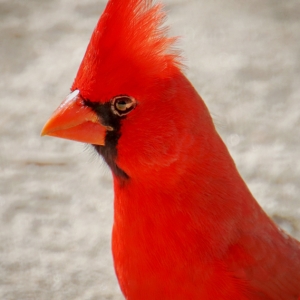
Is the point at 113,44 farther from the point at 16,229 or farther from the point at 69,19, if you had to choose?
the point at 69,19

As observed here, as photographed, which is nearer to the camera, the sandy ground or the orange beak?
the orange beak

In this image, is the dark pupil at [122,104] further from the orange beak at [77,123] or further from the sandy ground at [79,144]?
the sandy ground at [79,144]

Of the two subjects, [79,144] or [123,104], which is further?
[79,144]

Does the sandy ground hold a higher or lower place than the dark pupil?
higher

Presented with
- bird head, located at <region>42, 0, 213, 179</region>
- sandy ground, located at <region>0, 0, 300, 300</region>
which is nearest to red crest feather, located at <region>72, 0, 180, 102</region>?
bird head, located at <region>42, 0, 213, 179</region>

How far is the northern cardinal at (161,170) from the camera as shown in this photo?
4.08ft

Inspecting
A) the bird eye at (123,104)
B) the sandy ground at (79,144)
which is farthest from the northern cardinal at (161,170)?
the sandy ground at (79,144)

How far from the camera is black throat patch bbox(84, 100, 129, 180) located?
1.26m

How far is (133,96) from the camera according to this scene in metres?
1.23

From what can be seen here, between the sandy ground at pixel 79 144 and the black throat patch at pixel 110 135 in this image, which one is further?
the sandy ground at pixel 79 144

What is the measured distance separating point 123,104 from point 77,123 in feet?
0.36

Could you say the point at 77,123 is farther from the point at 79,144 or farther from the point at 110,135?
the point at 79,144

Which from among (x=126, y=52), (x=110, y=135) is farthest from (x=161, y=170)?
(x=126, y=52)

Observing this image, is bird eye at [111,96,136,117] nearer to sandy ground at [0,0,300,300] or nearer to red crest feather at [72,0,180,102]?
red crest feather at [72,0,180,102]
